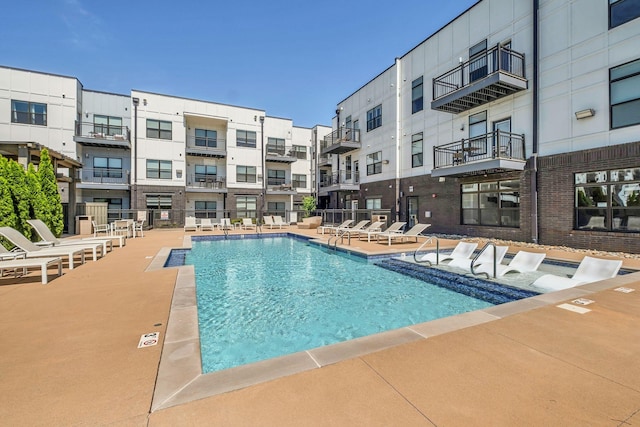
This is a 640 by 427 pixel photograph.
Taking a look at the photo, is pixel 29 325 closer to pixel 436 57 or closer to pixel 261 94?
pixel 436 57

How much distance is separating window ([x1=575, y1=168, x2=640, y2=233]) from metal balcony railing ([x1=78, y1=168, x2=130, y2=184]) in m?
26.0

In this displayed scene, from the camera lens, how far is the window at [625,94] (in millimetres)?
8578

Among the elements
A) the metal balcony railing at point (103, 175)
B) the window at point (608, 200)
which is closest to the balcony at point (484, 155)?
the window at point (608, 200)

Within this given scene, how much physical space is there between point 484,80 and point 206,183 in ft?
65.7

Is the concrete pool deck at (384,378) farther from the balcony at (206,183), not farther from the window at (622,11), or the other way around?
the balcony at (206,183)

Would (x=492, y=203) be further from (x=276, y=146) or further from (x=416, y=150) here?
(x=276, y=146)

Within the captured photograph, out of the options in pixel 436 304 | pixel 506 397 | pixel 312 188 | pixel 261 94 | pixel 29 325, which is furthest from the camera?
pixel 312 188

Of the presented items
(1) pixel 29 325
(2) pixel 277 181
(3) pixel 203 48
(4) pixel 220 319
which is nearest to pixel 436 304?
(4) pixel 220 319

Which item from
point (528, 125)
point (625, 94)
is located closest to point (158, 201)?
point (528, 125)

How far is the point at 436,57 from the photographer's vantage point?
1516 cm

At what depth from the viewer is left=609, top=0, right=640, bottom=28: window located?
8626 mm

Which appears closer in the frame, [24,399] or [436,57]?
[24,399]

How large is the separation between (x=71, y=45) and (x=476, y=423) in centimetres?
1913

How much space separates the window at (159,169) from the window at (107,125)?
3.49 meters
